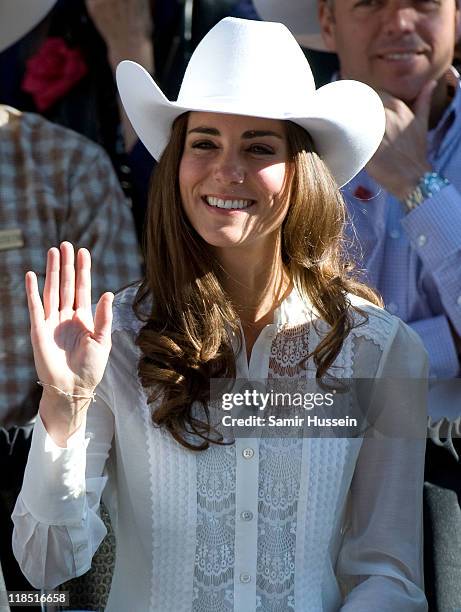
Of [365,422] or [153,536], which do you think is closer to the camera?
[153,536]

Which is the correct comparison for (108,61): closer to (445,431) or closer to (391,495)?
(445,431)

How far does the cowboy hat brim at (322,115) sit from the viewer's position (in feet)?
6.93

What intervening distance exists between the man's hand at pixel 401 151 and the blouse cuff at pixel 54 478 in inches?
49.8

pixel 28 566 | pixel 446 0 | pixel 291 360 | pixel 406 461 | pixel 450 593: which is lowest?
pixel 450 593

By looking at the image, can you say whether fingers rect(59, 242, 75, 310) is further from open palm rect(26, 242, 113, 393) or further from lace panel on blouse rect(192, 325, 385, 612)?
lace panel on blouse rect(192, 325, 385, 612)

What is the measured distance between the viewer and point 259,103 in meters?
2.10

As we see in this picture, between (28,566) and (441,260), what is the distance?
1.32m

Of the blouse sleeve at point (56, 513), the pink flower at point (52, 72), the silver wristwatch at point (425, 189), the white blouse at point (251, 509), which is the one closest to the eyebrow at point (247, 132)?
the white blouse at point (251, 509)

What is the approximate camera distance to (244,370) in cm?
215

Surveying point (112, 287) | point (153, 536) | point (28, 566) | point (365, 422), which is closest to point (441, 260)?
point (365, 422)

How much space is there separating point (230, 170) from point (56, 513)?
69 centimetres

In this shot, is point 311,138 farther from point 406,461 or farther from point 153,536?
point 153,536

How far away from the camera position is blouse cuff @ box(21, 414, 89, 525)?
1.87 metres

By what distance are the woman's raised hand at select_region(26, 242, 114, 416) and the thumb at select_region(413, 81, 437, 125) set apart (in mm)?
1342
